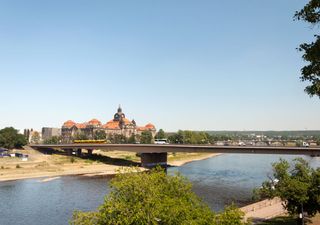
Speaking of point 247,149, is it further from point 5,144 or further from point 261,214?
point 5,144

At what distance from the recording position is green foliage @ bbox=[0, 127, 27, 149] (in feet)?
542

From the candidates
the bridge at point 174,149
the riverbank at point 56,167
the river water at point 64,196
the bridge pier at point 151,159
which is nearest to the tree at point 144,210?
the river water at point 64,196

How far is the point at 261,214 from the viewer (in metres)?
49.1

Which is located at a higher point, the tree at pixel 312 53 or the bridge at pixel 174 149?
the tree at pixel 312 53

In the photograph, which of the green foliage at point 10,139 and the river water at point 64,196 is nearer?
the river water at point 64,196

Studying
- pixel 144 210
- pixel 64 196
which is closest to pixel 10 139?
pixel 64 196

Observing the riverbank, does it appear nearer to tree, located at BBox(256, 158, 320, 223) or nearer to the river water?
the river water

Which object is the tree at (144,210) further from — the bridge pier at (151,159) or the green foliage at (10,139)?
the green foliage at (10,139)

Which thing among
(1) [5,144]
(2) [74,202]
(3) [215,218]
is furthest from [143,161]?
(3) [215,218]

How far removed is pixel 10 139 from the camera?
546ft

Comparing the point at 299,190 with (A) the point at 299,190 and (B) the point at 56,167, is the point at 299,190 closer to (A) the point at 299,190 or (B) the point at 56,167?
(A) the point at 299,190

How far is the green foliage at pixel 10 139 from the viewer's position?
165 m

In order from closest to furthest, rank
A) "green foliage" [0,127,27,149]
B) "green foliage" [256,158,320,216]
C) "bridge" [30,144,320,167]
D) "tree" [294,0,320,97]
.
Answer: "tree" [294,0,320,97], "green foliage" [256,158,320,216], "bridge" [30,144,320,167], "green foliage" [0,127,27,149]

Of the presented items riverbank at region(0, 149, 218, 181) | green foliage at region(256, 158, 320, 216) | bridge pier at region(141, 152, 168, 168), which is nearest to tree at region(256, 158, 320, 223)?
green foliage at region(256, 158, 320, 216)
